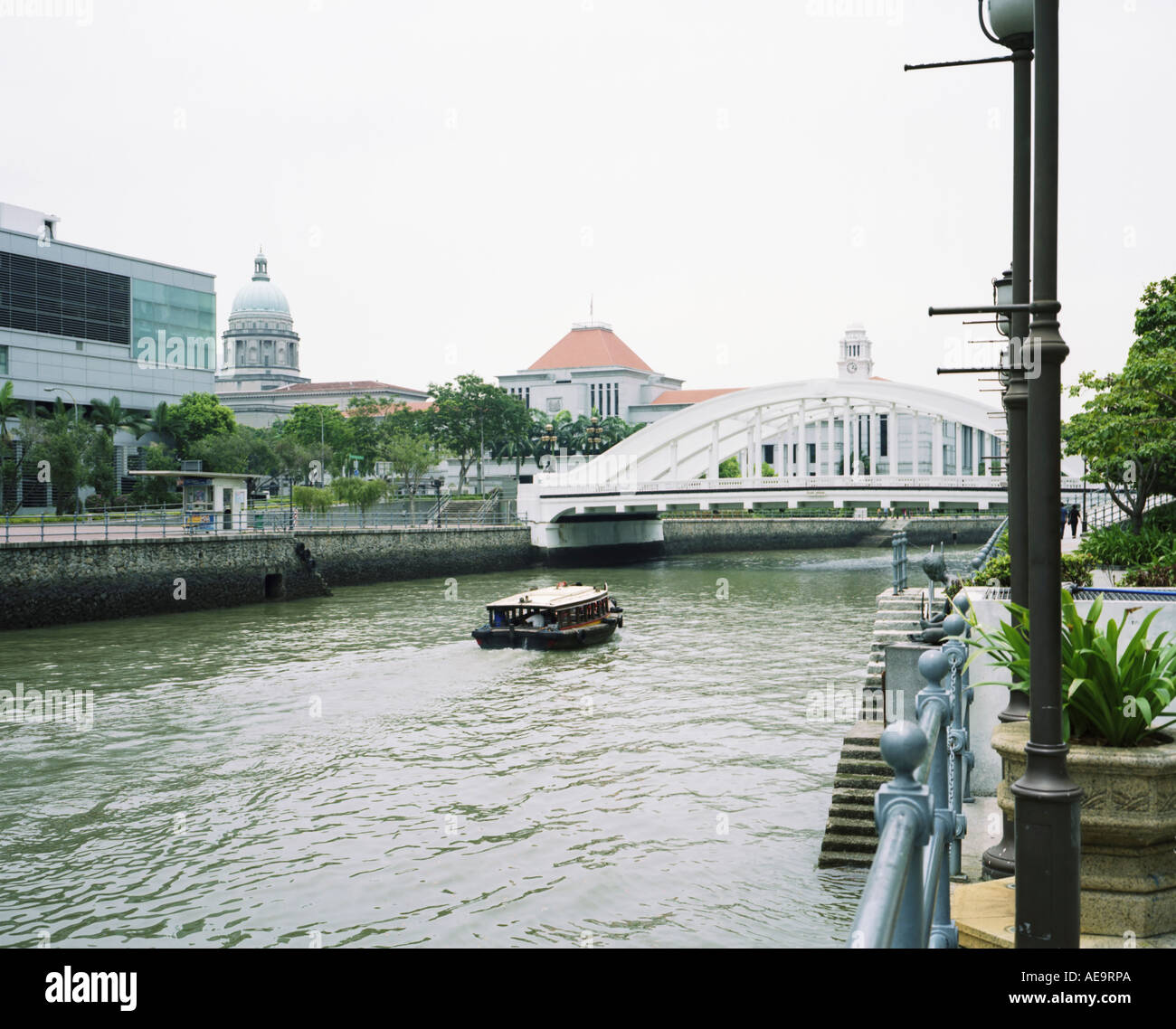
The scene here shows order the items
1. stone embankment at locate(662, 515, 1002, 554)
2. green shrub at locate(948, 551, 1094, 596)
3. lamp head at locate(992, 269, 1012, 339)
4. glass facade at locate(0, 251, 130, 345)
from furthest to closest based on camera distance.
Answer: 1. stone embankment at locate(662, 515, 1002, 554)
2. glass facade at locate(0, 251, 130, 345)
3. green shrub at locate(948, 551, 1094, 596)
4. lamp head at locate(992, 269, 1012, 339)

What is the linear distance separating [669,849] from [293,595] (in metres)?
29.4

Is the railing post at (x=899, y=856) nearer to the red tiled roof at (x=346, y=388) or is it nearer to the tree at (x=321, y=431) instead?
the tree at (x=321, y=431)

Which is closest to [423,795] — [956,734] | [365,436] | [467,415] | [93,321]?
[956,734]

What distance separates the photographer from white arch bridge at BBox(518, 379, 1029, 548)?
49.4m

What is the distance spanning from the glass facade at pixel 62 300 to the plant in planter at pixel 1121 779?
5854 cm

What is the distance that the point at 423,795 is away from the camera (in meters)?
14.5

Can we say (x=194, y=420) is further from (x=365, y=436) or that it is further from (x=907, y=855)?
(x=907, y=855)

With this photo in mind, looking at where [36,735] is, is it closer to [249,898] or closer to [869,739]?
[249,898]

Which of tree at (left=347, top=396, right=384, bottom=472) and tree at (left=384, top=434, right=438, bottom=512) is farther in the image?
tree at (left=347, top=396, right=384, bottom=472)

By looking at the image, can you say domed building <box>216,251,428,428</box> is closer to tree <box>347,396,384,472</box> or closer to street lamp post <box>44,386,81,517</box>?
tree <box>347,396,384,472</box>

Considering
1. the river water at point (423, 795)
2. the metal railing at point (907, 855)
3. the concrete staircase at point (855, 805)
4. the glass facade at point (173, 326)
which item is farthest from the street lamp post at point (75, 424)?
the metal railing at point (907, 855)

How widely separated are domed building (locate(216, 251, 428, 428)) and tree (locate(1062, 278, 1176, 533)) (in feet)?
359

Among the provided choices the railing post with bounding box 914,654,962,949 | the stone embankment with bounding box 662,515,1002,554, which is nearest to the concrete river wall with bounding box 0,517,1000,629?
the stone embankment with bounding box 662,515,1002,554
